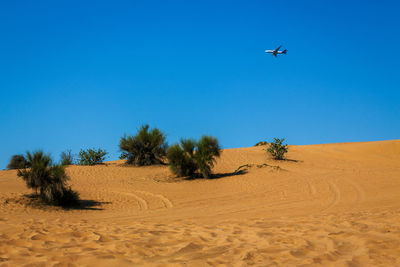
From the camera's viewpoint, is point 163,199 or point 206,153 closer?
point 163,199

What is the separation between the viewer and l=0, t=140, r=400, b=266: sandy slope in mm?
4781

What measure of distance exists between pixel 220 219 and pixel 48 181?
252 inches

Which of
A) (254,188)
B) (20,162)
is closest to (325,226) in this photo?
(254,188)

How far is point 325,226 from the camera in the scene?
7016 mm

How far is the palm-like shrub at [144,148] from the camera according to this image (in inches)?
842

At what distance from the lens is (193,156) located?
56.8ft

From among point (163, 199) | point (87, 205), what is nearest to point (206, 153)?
point (163, 199)

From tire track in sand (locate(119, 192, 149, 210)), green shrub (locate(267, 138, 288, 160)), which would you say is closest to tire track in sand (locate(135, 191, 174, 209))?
tire track in sand (locate(119, 192, 149, 210))

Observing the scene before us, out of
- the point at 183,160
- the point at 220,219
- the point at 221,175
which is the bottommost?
the point at 220,219

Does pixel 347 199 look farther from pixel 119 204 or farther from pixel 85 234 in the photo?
pixel 85 234

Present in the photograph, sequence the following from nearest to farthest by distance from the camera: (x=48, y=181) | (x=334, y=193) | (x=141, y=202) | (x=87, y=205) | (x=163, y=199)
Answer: (x=48, y=181) → (x=87, y=205) → (x=141, y=202) → (x=163, y=199) → (x=334, y=193)

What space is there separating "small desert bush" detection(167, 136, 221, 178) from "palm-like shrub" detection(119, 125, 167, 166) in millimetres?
4187

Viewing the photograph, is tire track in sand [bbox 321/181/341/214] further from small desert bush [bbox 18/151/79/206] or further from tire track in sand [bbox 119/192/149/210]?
small desert bush [bbox 18/151/79/206]

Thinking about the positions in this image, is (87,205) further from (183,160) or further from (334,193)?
(334,193)
